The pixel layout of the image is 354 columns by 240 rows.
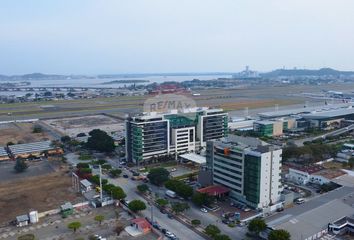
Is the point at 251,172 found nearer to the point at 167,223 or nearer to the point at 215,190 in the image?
the point at 215,190

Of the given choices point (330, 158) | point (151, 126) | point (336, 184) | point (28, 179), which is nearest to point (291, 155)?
point (330, 158)

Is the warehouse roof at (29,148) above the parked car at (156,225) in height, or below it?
above

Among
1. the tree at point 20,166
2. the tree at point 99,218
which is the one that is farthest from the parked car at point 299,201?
the tree at point 20,166

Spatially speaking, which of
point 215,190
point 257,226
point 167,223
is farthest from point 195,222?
point 215,190

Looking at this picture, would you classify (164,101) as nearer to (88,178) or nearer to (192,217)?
(88,178)

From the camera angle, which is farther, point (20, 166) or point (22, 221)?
point (20, 166)

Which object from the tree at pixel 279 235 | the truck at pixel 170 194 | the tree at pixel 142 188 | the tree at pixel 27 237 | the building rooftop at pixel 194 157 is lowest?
the truck at pixel 170 194

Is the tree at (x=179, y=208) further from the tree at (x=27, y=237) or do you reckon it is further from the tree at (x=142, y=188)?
the tree at (x=27, y=237)
